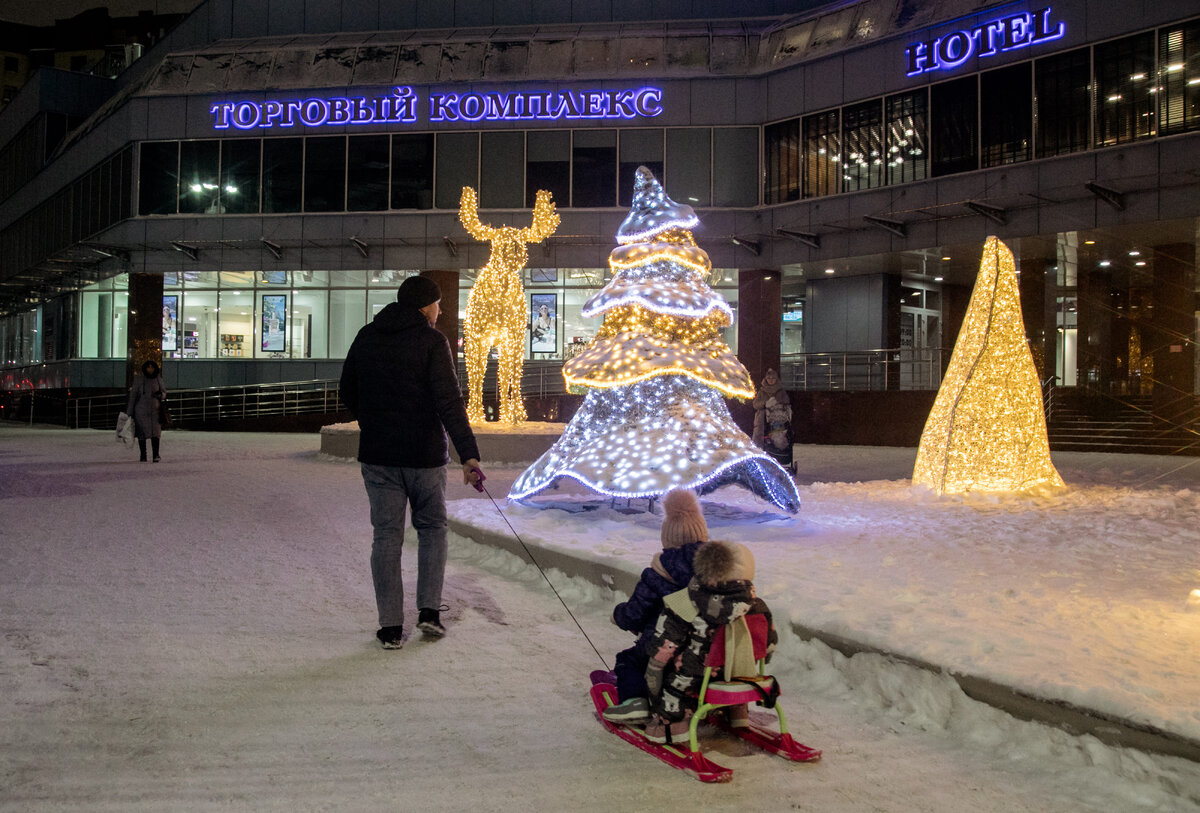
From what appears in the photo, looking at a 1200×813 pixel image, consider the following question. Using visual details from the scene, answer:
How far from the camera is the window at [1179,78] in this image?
19.3 m

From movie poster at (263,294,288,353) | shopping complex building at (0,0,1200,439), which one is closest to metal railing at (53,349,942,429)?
shopping complex building at (0,0,1200,439)

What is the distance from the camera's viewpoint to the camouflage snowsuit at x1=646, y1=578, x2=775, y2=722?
11.2 ft

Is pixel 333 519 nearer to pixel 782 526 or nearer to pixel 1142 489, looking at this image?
pixel 782 526

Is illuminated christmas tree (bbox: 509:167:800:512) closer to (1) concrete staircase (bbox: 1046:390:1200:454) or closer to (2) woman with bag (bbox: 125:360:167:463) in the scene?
(2) woman with bag (bbox: 125:360:167:463)

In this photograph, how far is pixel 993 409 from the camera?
10.3m

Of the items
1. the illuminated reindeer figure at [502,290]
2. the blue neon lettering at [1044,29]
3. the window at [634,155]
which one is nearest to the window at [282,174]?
the window at [634,155]

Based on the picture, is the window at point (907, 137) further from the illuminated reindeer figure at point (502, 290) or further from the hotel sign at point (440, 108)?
the illuminated reindeer figure at point (502, 290)

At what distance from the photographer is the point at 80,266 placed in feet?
111

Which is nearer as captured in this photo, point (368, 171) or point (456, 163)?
point (456, 163)

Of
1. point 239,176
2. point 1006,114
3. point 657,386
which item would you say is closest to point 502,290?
point 657,386

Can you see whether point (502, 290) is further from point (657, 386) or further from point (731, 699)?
point (731, 699)

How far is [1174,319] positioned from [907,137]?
7.52m

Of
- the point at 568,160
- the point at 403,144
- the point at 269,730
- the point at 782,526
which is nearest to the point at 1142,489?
the point at 782,526

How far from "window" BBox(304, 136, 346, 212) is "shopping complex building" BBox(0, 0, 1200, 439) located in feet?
0.39
